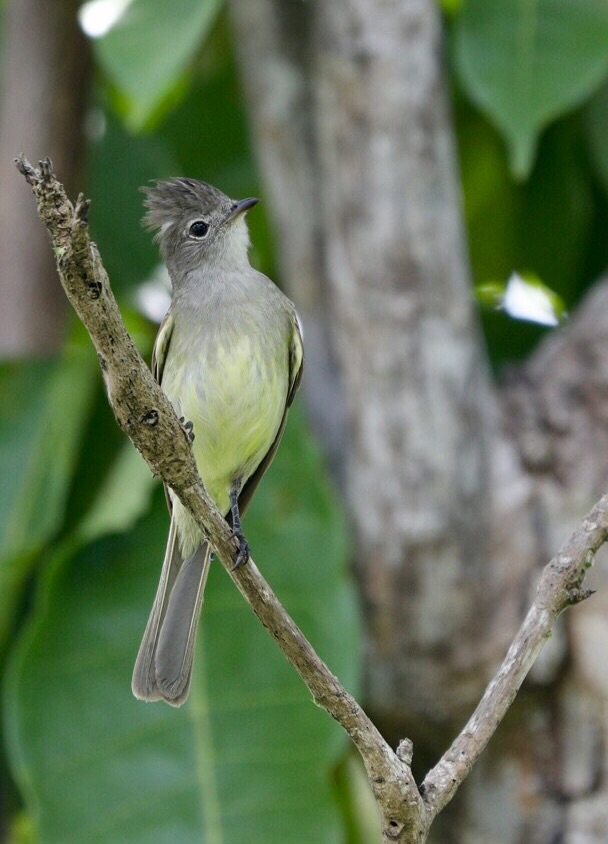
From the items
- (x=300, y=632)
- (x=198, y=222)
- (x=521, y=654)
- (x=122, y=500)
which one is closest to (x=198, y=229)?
(x=198, y=222)

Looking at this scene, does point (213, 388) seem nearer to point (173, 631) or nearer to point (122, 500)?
point (122, 500)

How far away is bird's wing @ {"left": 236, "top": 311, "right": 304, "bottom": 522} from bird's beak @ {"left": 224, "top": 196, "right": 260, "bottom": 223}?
38 cm

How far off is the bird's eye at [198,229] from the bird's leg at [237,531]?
0.91 metres

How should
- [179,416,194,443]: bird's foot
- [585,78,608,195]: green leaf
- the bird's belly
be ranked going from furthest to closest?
[585,78,608,195]: green leaf → the bird's belly → [179,416,194,443]: bird's foot

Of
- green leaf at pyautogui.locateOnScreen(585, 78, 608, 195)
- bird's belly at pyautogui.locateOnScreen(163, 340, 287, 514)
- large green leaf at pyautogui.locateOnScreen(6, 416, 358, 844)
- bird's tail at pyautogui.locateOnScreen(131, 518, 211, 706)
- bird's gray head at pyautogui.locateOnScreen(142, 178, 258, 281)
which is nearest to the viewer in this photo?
bird's tail at pyautogui.locateOnScreen(131, 518, 211, 706)

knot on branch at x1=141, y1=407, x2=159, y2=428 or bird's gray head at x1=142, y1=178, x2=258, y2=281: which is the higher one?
knot on branch at x1=141, y1=407, x2=159, y2=428

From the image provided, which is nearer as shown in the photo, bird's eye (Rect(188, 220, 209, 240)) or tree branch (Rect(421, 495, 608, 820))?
tree branch (Rect(421, 495, 608, 820))

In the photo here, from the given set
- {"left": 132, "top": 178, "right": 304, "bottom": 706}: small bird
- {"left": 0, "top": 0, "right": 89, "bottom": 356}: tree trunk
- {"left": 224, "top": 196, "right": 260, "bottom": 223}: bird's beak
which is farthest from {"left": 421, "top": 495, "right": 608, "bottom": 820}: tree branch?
{"left": 0, "top": 0, "right": 89, "bottom": 356}: tree trunk

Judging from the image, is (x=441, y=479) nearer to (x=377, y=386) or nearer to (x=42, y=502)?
(x=377, y=386)

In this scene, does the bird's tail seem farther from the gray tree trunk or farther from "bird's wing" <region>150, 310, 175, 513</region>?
the gray tree trunk

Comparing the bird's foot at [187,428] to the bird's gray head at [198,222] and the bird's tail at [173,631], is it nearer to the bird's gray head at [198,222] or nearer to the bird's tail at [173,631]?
the bird's tail at [173,631]

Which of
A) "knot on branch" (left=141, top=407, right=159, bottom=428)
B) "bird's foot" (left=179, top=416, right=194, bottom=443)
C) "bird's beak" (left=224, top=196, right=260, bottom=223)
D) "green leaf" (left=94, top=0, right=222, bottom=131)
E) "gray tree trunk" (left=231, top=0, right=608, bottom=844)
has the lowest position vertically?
"gray tree trunk" (left=231, top=0, right=608, bottom=844)

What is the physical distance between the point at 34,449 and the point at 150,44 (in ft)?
4.67

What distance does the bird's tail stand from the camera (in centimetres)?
302
